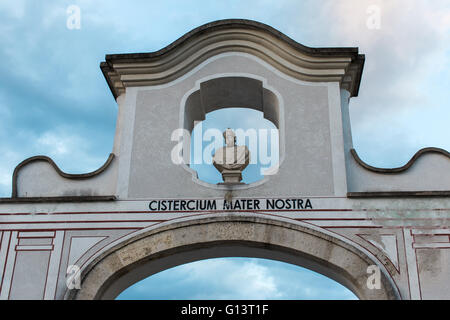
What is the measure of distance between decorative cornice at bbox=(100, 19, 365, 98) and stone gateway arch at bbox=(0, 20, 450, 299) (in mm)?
23

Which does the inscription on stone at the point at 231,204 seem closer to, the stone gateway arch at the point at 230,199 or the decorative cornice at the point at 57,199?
the stone gateway arch at the point at 230,199

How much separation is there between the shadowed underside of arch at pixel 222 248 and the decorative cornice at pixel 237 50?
3.15 metres

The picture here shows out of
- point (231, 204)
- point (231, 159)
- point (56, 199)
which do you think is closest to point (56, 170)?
point (56, 199)

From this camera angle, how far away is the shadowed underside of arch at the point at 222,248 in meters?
11.2

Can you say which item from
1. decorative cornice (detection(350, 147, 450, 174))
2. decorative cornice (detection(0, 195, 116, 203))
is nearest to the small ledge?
decorative cornice (detection(0, 195, 116, 203))

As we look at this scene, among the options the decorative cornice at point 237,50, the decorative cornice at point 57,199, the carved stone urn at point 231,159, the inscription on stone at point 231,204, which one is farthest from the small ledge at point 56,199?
the decorative cornice at point 237,50

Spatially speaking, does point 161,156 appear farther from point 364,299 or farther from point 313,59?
point 364,299

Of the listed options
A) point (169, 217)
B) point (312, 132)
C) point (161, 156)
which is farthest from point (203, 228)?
point (312, 132)

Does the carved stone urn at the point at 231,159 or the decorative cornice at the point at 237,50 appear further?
the decorative cornice at the point at 237,50

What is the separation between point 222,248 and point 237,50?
4006 mm

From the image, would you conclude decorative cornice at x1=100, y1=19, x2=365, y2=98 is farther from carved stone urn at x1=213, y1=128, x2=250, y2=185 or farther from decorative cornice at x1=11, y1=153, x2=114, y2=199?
decorative cornice at x1=11, y1=153, x2=114, y2=199

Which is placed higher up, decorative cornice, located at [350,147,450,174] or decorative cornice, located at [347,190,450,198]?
decorative cornice, located at [350,147,450,174]

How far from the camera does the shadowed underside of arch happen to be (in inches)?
439

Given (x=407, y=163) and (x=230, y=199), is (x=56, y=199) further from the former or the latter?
(x=407, y=163)
